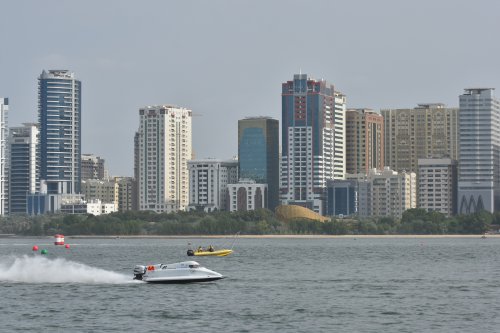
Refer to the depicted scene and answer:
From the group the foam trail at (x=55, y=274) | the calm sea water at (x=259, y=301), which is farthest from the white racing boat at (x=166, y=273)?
the foam trail at (x=55, y=274)

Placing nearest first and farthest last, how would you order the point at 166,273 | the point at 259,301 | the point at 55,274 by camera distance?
the point at 259,301 → the point at 166,273 → the point at 55,274

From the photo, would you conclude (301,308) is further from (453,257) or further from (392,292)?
(453,257)

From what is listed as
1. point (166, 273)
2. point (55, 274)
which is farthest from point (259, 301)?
point (55, 274)

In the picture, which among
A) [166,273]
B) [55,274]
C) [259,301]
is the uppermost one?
[166,273]

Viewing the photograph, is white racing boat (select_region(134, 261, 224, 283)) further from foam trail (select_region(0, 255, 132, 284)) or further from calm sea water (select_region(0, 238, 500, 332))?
foam trail (select_region(0, 255, 132, 284))

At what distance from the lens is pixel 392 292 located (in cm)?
9650

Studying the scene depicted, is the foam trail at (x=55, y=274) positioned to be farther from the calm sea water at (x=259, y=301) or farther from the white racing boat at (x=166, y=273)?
the white racing boat at (x=166, y=273)

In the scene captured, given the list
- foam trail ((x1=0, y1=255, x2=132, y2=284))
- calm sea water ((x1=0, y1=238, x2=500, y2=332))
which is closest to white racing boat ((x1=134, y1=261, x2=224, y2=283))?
calm sea water ((x1=0, y1=238, x2=500, y2=332))

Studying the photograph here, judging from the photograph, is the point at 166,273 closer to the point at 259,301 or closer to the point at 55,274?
the point at 259,301

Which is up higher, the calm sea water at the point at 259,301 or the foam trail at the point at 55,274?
the foam trail at the point at 55,274

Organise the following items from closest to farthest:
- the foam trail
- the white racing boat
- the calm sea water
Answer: the calm sea water → the white racing boat → the foam trail

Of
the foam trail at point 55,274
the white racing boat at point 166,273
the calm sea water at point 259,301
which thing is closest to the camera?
the calm sea water at point 259,301

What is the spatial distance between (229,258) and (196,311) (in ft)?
260

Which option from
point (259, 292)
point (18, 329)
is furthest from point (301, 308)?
point (18, 329)
